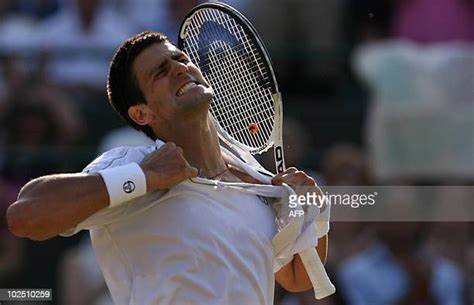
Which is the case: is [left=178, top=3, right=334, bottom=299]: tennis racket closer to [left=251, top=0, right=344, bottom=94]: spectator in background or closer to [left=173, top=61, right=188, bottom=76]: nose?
[left=173, top=61, right=188, bottom=76]: nose

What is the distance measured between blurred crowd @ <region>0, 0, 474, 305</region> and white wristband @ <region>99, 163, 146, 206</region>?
11.0 feet

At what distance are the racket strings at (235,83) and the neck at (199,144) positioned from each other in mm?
308

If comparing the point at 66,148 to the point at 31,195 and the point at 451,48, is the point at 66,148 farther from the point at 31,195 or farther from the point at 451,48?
the point at 31,195

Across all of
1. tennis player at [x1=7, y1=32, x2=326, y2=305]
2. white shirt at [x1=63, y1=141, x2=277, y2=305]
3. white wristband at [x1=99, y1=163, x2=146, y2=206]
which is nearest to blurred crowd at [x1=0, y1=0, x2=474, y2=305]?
tennis player at [x1=7, y1=32, x2=326, y2=305]

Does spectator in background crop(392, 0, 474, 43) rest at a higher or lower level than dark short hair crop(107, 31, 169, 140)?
lower

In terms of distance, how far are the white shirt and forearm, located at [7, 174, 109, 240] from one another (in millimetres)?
107

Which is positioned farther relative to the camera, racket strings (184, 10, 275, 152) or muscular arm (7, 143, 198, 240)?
racket strings (184, 10, 275, 152)

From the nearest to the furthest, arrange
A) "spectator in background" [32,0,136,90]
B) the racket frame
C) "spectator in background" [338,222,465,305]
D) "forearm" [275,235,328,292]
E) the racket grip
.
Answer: the racket grip → "forearm" [275,235,328,292] → the racket frame → "spectator in background" [338,222,465,305] → "spectator in background" [32,0,136,90]

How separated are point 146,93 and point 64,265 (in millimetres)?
3858

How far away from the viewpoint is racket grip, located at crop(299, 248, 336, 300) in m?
4.21

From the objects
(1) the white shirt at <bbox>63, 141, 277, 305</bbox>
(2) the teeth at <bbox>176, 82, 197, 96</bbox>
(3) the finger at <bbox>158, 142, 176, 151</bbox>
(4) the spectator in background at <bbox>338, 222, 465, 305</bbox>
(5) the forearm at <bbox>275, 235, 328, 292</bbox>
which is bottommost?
(4) the spectator in background at <bbox>338, 222, 465, 305</bbox>

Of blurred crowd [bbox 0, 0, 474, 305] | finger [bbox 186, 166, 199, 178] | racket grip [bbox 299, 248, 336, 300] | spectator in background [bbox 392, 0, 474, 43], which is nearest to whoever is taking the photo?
finger [bbox 186, 166, 199, 178]

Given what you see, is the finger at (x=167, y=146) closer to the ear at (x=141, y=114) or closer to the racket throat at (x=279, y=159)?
the ear at (x=141, y=114)

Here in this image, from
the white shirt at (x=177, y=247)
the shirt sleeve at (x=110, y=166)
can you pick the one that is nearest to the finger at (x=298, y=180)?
the white shirt at (x=177, y=247)
